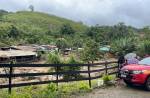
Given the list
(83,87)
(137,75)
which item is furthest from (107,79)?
(83,87)

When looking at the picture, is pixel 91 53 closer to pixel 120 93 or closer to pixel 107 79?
pixel 107 79

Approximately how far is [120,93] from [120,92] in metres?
0.31

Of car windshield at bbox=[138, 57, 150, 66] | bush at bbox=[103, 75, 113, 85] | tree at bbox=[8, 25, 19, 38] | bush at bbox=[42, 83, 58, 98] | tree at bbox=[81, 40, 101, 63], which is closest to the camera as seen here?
bush at bbox=[42, 83, 58, 98]

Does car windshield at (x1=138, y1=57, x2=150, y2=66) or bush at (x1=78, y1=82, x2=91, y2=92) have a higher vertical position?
car windshield at (x1=138, y1=57, x2=150, y2=66)

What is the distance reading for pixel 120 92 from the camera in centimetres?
1409

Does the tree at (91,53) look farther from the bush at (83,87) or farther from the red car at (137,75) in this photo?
the bush at (83,87)

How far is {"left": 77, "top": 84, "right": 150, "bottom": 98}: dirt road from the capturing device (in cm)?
1302

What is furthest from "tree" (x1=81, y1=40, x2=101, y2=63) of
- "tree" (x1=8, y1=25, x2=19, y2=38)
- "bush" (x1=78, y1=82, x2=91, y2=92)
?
"tree" (x1=8, y1=25, x2=19, y2=38)

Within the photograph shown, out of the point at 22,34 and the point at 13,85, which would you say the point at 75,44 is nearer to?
the point at 22,34

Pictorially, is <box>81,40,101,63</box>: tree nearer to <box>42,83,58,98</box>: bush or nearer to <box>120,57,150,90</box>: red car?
<box>120,57,150,90</box>: red car

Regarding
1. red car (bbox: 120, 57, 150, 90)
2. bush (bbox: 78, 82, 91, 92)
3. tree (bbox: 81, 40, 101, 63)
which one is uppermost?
tree (bbox: 81, 40, 101, 63)

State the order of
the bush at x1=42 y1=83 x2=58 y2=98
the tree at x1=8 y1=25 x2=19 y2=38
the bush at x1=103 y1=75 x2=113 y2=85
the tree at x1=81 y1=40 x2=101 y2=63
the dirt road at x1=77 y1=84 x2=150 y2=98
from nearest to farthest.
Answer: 1. the bush at x1=42 y1=83 x2=58 y2=98
2. the dirt road at x1=77 y1=84 x2=150 y2=98
3. the bush at x1=103 y1=75 x2=113 y2=85
4. the tree at x1=81 y1=40 x2=101 y2=63
5. the tree at x1=8 y1=25 x2=19 y2=38

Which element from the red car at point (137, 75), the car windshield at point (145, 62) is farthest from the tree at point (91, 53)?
the red car at point (137, 75)

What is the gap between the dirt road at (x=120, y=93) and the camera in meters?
13.0
